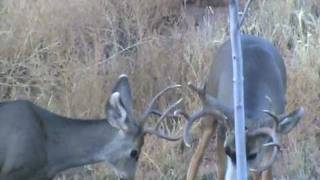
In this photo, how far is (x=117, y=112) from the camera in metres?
7.36

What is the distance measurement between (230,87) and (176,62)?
2214mm

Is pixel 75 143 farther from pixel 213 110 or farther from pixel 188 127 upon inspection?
pixel 188 127

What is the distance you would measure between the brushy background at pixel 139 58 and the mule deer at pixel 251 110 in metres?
0.77

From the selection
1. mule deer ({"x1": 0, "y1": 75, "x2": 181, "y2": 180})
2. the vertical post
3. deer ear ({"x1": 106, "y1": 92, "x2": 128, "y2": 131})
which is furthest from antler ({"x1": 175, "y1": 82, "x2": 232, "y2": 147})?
the vertical post

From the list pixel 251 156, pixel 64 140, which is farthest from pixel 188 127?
pixel 64 140

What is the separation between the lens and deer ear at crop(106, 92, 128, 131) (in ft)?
24.0

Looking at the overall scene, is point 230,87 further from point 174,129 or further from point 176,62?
point 176,62

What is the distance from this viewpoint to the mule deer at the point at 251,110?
7.03m

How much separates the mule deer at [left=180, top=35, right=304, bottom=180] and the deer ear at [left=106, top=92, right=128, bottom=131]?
0.53 m

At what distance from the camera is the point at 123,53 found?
10.5m

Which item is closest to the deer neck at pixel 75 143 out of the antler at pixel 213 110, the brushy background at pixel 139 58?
the antler at pixel 213 110

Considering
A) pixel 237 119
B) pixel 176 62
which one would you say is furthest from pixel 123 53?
pixel 237 119

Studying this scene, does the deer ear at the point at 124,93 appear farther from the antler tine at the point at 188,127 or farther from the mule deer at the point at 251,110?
the antler tine at the point at 188,127

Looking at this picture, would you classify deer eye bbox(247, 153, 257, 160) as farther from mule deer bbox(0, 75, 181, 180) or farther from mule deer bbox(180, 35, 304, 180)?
mule deer bbox(0, 75, 181, 180)
